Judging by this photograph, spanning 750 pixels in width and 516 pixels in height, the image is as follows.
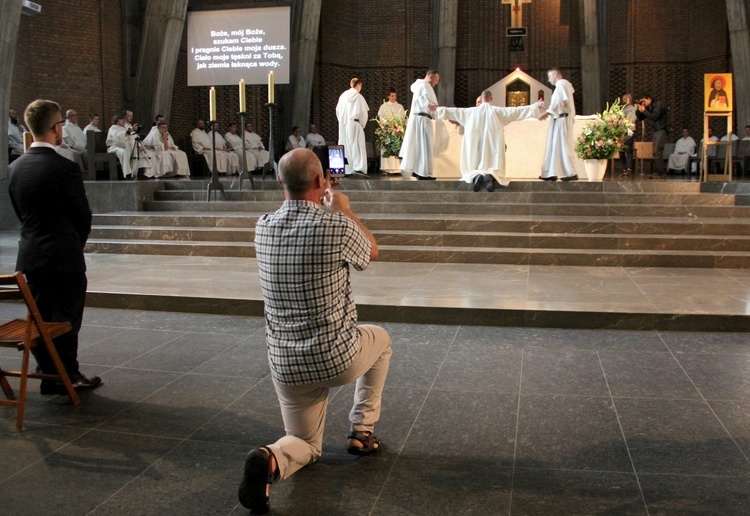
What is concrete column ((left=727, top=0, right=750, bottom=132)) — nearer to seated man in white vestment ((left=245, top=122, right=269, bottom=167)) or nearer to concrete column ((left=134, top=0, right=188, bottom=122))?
seated man in white vestment ((left=245, top=122, right=269, bottom=167))

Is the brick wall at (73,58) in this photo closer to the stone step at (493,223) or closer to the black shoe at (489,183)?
the stone step at (493,223)

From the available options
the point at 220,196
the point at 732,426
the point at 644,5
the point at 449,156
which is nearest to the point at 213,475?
the point at 732,426

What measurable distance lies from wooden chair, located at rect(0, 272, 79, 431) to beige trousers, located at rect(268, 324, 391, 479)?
4.42 feet

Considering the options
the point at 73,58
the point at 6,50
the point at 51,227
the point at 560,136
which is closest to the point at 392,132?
the point at 560,136

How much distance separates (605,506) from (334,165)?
7541 mm

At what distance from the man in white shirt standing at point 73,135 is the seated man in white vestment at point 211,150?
286 cm

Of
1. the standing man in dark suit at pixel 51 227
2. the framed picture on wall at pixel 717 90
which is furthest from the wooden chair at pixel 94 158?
the framed picture on wall at pixel 717 90

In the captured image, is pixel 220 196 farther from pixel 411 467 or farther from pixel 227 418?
pixel 411 467

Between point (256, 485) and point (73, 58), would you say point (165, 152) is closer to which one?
point (73, 58)

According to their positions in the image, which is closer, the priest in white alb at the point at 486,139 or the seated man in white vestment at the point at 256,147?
the priest in white alb at the point at 486,139

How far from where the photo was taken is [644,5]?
18.2 m

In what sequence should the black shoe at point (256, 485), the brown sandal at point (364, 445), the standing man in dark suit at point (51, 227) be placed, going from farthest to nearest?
the standing man in dark suit at point (51, 227)
the brown sandal at point (364, 445)
the black shoe at point (256, 485)

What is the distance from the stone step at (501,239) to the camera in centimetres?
777

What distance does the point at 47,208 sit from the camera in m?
3.85
